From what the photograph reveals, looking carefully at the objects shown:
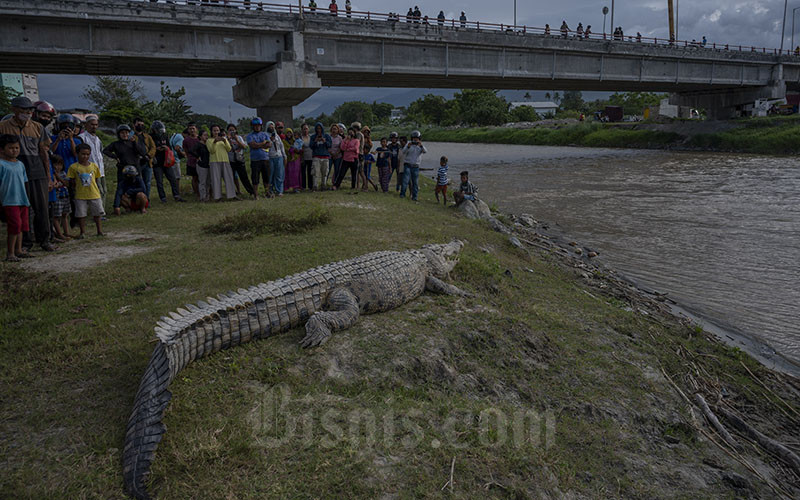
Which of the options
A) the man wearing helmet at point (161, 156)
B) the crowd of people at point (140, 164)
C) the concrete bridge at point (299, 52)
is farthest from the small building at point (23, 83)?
the man wearing helmet at point (161, 156)

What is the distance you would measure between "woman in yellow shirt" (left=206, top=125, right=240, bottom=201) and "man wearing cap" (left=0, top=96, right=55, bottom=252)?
149 inches

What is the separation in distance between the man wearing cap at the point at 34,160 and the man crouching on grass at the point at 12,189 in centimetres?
32

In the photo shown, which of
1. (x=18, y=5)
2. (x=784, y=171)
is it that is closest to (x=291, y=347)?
(x=18, y=5)

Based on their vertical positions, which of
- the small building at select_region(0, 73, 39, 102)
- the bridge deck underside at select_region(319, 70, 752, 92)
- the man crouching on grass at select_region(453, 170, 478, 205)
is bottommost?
the man crouching on grass at select_region(453, 170, 478, 205)

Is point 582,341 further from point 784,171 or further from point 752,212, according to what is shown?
point 784,171

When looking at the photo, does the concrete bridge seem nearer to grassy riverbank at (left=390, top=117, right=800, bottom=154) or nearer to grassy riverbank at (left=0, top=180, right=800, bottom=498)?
grassy riverbank at (left=390, top=117, right=800, bottom=154)

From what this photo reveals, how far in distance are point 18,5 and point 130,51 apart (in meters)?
3.38

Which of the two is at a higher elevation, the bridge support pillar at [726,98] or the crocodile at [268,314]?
the bridge support pillar at [726,98]

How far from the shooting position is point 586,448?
11.1ft

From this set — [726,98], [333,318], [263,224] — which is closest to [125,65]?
[263,224]

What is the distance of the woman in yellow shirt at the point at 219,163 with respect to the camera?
10.3m

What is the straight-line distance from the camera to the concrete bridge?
16812mm

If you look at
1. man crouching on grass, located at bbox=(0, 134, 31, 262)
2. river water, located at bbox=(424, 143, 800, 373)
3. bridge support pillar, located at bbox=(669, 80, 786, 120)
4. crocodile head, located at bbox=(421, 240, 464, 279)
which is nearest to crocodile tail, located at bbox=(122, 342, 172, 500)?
crocodile head, located at bbox=(421, 240, 464, 279)

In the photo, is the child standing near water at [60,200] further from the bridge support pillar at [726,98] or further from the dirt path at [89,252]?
the bridge support pillar at [726,98]
